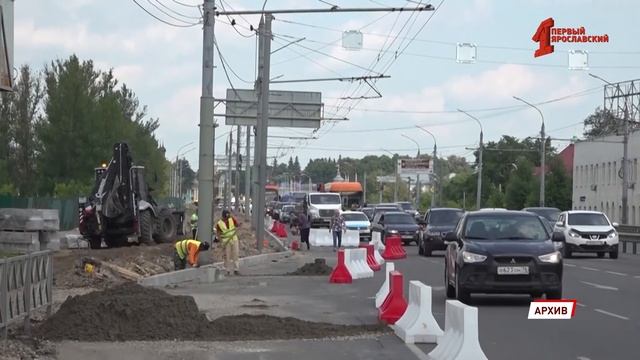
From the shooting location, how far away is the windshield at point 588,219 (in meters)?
35.6

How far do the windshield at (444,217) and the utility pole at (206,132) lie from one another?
40.3 feet

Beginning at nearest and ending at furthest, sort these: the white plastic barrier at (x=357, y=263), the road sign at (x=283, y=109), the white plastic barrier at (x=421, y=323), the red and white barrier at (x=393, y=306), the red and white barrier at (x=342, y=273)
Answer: the white plastic barrier at (x=421, y=323) < the red and white barrier at (x=393, y=306) < the red and white barrier at (x=342, y=273) < the white plastic barrier at (x=357, y=263) < the road sign at (x=283, y=109)

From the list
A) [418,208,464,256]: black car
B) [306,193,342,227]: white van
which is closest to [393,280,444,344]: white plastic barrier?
[418,208,464,256]: black car

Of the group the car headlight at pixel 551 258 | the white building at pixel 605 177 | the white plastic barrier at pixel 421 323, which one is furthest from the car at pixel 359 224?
the white plastic barrier at pixel 421 323

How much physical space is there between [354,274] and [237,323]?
11.3 m

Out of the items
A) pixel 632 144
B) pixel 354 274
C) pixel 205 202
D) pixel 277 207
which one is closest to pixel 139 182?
pixel 205 202

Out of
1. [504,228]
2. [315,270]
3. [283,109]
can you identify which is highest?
[283,109]

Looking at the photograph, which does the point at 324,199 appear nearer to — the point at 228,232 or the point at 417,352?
the point at 228,232

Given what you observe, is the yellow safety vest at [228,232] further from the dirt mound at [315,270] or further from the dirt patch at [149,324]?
the dirt patch at [149,324]

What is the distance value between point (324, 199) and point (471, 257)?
44.0 meters

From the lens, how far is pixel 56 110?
2399 inches

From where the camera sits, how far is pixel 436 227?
35844 mm

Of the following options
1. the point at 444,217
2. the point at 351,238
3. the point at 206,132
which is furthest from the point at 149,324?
the point at 351,238

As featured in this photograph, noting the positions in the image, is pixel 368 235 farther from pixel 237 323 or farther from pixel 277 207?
pixel 277 207
